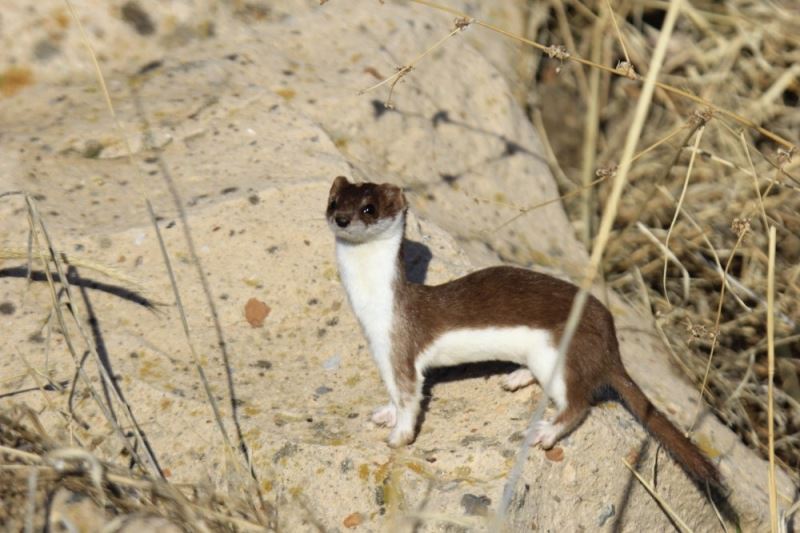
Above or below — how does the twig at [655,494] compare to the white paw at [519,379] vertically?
below

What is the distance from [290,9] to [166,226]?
1429 millimetres

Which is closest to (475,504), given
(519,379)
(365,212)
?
(519,379)

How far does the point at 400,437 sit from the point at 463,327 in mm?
391

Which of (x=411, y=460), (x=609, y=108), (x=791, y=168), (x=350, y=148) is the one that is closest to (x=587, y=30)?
(x=609, y=108)

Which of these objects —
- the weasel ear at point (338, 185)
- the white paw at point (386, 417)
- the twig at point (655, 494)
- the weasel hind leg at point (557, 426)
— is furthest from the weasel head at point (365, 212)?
the twig at point (655, 494)

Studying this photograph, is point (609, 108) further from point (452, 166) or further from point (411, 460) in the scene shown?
point (411, 460)

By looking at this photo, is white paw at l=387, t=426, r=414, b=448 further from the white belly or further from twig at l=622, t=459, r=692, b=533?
twig at l=622, t=459, r=692, b=533

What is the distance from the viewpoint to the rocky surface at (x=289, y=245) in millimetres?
3201

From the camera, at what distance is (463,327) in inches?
129

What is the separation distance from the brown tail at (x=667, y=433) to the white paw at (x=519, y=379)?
0.27 m

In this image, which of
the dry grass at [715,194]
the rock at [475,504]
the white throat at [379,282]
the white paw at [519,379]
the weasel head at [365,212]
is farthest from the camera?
the dry grass at [715,194]

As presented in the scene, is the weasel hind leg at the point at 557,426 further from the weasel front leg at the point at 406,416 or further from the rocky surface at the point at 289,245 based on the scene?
the weasel front leg at the point at 406,416

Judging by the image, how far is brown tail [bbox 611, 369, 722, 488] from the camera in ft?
10.5

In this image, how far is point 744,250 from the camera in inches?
193
